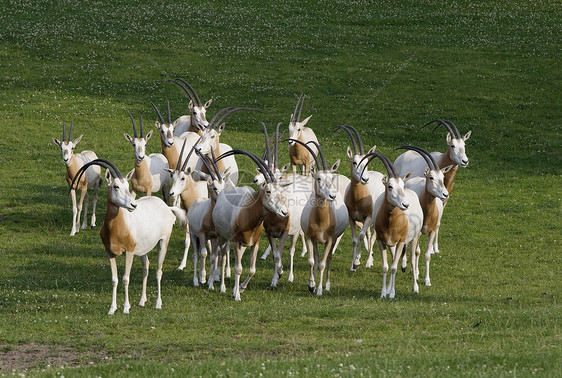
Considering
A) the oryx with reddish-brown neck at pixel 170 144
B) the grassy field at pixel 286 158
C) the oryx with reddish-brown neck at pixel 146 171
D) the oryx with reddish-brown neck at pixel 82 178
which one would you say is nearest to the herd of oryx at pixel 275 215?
the grassy field at pixel 286 158

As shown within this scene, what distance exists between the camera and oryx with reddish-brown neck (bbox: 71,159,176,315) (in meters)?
12.6

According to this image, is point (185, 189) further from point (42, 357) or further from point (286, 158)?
point (286, 158)

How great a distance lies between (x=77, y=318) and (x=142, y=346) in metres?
2.05

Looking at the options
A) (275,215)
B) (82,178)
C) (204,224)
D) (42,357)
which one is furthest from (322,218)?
(82,178)

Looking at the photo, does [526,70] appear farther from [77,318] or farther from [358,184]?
[77,318]

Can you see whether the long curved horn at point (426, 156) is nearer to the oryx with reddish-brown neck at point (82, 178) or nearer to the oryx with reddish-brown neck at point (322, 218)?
the oryx with reddish-brown neck at point (322, 218)

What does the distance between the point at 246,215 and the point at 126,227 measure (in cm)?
224

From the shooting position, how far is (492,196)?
896 inches

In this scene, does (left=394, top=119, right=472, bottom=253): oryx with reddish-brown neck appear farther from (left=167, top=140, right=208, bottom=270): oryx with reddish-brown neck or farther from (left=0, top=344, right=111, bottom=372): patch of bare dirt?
(left=0, top=344, right=111, bottom=372): patch of bare dirt

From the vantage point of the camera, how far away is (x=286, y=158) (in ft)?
85.4

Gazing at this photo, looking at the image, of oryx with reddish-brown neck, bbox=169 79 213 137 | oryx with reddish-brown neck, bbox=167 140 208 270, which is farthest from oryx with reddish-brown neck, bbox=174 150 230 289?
oryx with reddish-brown neck, bbox=169 79 213 137

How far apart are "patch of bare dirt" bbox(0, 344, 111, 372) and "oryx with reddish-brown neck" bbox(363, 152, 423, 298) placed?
18.2 feet

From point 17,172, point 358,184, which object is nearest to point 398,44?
point 17,172

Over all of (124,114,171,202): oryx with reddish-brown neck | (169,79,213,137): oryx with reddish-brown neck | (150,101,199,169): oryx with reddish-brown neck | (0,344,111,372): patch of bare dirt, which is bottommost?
(0,344,111,372): patch of bare dirt
